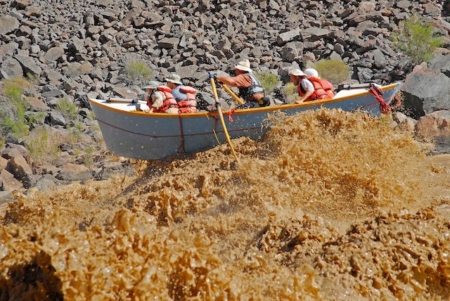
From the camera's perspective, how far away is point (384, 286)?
7090mm

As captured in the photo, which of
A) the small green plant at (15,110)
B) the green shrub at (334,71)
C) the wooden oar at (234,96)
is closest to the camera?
the wooden oar at (234,96)

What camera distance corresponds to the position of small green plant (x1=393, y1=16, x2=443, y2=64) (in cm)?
1955

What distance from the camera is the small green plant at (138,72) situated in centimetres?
2008

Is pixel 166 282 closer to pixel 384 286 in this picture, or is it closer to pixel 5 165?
pixel 384 286

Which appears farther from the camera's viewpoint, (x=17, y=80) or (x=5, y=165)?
(x=17, y=80)

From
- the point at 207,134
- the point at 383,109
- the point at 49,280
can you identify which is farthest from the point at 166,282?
the point at 383,109

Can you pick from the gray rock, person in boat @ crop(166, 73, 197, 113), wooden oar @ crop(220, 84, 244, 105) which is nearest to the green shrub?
wooden oar @ crop(220, 84, 244, 105)

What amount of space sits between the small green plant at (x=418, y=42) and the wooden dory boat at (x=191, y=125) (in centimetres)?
914

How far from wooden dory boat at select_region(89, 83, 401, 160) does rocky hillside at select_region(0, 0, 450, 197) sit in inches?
239

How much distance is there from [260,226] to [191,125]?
7.50 ft

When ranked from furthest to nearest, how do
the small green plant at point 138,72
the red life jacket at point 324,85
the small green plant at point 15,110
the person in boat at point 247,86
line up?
the small green plant at point 138,72, the small green plant at point 15,110, the person in boat at point 247,86, the red life jacket at point 324,85

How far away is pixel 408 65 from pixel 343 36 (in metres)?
2.95

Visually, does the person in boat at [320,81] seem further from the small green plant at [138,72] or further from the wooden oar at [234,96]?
the small green plant at [138,72]

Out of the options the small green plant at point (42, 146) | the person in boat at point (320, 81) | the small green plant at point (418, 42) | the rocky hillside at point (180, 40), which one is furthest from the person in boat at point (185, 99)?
the small green plant at point (418, 42)
